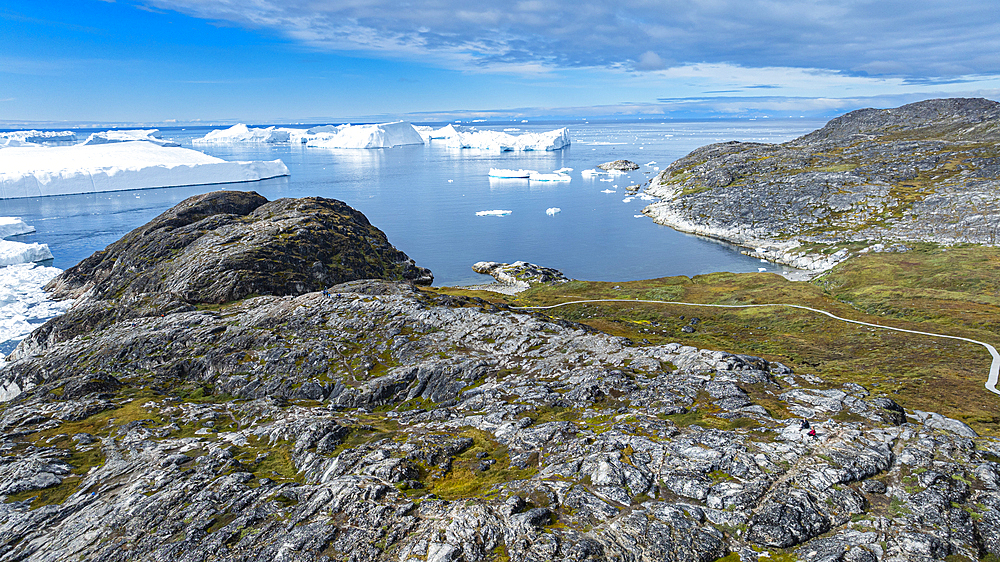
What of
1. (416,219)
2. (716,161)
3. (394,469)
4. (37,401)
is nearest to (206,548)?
(394,469)

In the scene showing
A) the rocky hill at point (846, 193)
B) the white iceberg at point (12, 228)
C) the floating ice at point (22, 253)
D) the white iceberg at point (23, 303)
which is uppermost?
the rocky hill at point (846, 193)

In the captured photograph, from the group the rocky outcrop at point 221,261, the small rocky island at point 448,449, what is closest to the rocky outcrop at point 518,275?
the rocky outcrop at point 221,261

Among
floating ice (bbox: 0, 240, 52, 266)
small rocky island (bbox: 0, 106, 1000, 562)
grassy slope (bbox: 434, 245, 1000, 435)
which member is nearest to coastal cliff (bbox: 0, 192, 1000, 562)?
small rocky island (bbox: 0, 106, 1000, 562)

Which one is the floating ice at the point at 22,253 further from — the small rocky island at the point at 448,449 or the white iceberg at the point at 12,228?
the small rocky island at the point at 448,449

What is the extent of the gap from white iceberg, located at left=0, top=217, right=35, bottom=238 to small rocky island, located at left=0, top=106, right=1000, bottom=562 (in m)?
115

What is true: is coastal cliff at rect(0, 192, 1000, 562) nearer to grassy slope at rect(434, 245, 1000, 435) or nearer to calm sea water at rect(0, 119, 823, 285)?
grassy slope at rect(434, 245, 1000, 435)

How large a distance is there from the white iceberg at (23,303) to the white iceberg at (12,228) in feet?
114

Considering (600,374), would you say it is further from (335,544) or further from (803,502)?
(335,544)

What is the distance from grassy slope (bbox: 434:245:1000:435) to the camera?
40719 millimetres

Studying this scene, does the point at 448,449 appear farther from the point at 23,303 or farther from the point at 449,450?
the point at 23,303

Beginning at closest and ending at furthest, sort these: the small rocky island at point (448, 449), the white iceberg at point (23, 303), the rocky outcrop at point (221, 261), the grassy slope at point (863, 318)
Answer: the small rocky island at point (448, 449) → the grassy slope at point (863, 318) → the rocky outcrop at point (221, 261) → the white iceberg at point (23, 303)

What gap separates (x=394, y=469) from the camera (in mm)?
26578

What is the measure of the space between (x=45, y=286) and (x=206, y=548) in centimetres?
9878

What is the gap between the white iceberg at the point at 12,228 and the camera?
420ft
